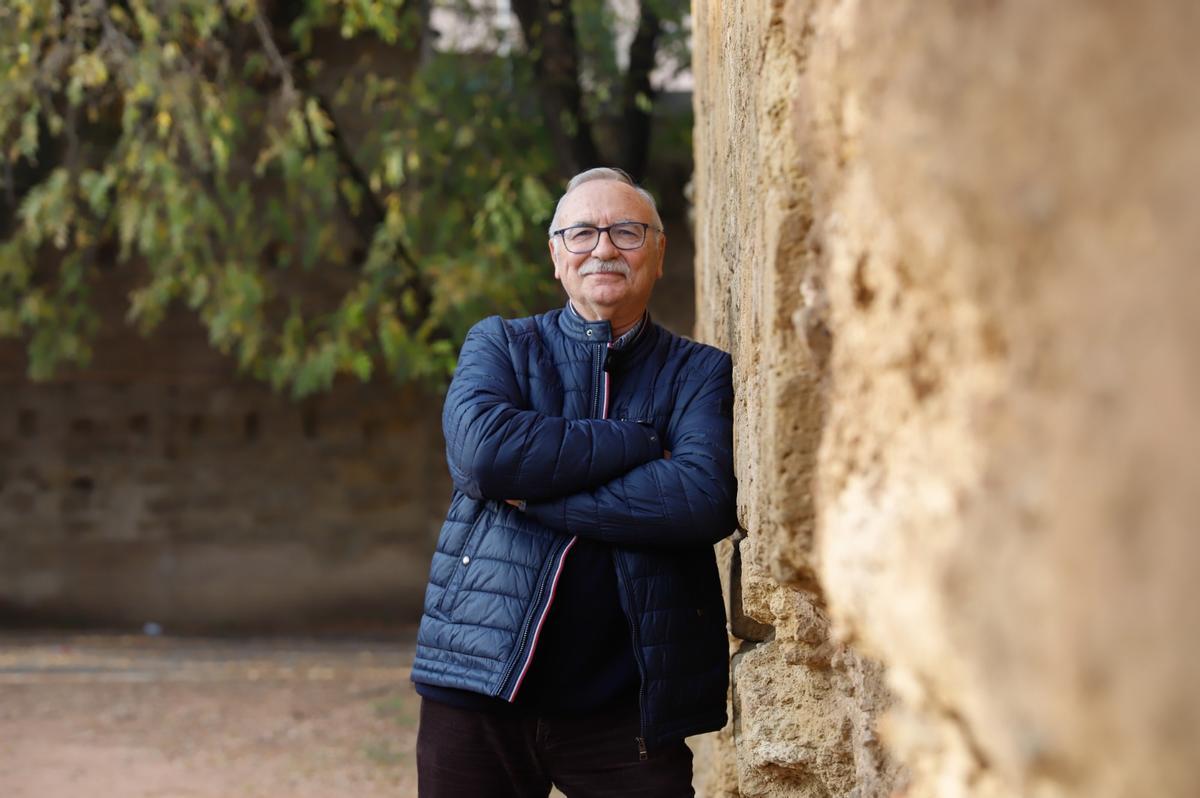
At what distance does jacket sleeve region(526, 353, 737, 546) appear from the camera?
212 cm

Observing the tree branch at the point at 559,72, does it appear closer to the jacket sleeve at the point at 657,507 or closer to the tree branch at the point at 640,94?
the tree branch at the point at 640,94

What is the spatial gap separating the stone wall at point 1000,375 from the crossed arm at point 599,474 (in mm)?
691

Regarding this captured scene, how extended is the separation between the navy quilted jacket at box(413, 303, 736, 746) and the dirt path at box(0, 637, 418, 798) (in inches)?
134

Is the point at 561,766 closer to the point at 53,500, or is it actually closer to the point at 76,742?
the point at 76,742

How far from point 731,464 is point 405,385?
22.7ft

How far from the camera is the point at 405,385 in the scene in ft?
29.3

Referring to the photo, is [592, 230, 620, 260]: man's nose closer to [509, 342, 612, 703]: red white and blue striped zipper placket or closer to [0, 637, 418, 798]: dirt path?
[509, 342, 612, 703]: red white and blue striped zipper placket

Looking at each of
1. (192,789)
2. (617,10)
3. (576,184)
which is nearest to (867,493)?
(576,184)

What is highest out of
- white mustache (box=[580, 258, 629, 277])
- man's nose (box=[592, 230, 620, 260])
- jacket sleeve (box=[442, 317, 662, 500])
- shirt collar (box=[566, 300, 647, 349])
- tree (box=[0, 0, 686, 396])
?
tree (box=[0, 0, 686, 396])

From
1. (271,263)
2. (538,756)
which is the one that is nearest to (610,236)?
(538,756)

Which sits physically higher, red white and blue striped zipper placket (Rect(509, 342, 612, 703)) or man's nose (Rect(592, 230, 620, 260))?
man's nose (Rect(592, 230, 620, 260))

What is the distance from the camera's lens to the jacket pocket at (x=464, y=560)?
2.18m

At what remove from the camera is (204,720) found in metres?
6.46

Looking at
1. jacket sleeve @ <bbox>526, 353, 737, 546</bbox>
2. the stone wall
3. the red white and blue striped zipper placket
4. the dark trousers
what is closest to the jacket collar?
jacket sleeve @ <bbox>526, 353, 737, 546</bbox>
